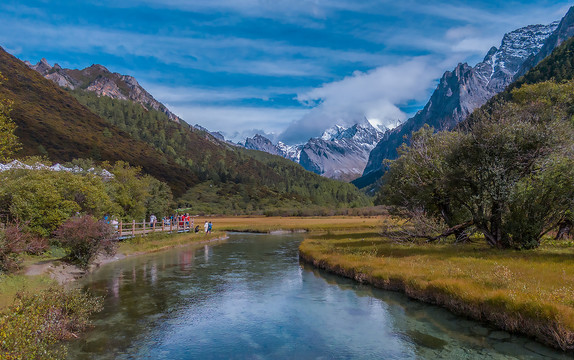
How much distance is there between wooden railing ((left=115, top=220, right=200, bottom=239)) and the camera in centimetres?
4942

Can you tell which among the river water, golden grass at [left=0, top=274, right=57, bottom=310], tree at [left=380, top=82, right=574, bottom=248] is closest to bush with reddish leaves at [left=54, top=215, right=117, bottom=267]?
the river water

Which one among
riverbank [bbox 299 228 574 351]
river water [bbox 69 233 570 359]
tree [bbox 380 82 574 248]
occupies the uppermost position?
tree [bbox 380 82 574 248]

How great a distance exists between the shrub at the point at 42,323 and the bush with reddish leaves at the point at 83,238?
14843 millimetres

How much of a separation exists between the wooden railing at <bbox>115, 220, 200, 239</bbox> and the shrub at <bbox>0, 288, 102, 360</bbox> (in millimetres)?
28862

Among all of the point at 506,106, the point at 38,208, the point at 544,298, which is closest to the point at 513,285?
the point at 544,298

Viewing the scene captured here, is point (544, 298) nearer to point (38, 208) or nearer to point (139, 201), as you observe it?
point (38, 208)

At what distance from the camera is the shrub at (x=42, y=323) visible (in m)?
10.7

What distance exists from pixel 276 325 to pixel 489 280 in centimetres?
1148

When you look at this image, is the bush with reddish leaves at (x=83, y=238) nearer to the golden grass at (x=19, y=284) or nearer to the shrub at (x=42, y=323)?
the golden grass at (x=19, y=284)

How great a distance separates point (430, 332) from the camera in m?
16.1

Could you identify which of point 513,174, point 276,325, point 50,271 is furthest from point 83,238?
point 513,174

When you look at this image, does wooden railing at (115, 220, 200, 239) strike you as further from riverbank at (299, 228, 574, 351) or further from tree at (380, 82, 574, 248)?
tree at (380, 82, 574, 248)

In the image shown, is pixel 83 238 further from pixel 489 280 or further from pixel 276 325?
pixel 489 280

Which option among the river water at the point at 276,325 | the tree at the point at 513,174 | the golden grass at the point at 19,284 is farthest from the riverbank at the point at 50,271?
the tree at the point at 513,174
